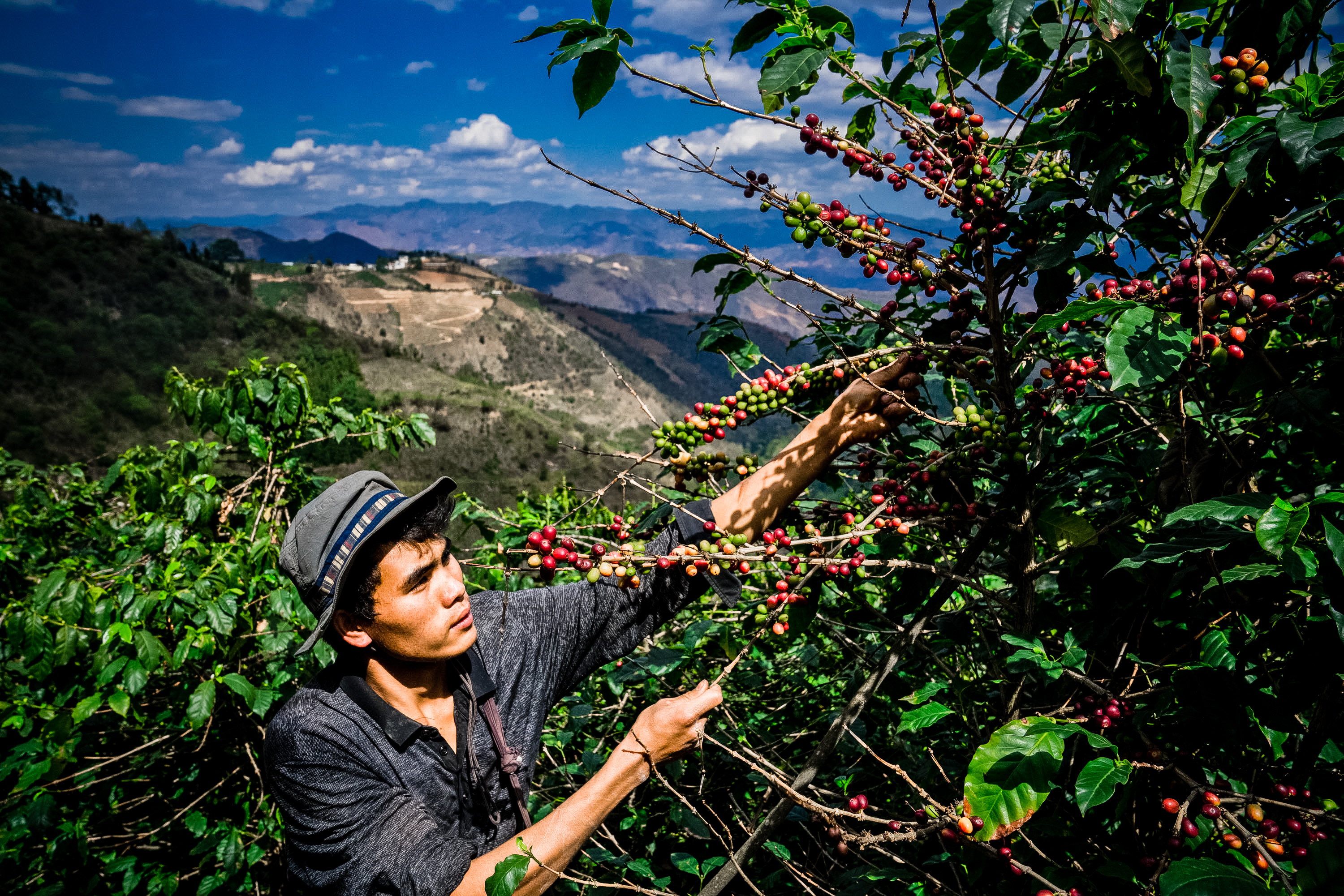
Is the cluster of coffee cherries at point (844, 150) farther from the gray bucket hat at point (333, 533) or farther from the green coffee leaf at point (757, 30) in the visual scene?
the gray bucket hat at point (333, 533)

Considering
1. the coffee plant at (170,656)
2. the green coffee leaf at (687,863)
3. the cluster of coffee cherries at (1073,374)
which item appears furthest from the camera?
the coffee plant at (170,656)

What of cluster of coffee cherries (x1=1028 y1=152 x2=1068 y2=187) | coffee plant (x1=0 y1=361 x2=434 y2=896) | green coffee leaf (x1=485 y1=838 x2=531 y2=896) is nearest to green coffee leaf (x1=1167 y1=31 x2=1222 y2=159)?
cluster of coffee cherries (x1=1028 y1=152 x2=1068 y2=187)

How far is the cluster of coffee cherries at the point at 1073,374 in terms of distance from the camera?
5.48ft

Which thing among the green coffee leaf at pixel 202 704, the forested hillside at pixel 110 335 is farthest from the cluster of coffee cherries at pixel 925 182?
the forested hillside at pixel 110 335

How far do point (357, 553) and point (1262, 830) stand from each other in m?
2.19

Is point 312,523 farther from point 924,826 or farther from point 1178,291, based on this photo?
→ point 1178,291

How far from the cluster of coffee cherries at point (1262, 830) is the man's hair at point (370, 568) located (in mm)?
1971

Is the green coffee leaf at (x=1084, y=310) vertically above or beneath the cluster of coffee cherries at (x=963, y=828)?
above

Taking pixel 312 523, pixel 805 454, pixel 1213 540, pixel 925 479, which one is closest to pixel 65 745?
pixel 312 523

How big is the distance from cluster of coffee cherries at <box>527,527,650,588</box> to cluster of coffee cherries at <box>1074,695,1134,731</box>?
1.11 metres

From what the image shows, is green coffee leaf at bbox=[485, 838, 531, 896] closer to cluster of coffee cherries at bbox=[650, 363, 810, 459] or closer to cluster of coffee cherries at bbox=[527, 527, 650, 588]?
cluster of coffee cherries at bbox=[527, 527, 650, 588]

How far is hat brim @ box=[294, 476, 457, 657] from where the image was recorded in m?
1.92

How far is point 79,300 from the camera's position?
66.6 meters

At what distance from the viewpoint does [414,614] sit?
203cm
